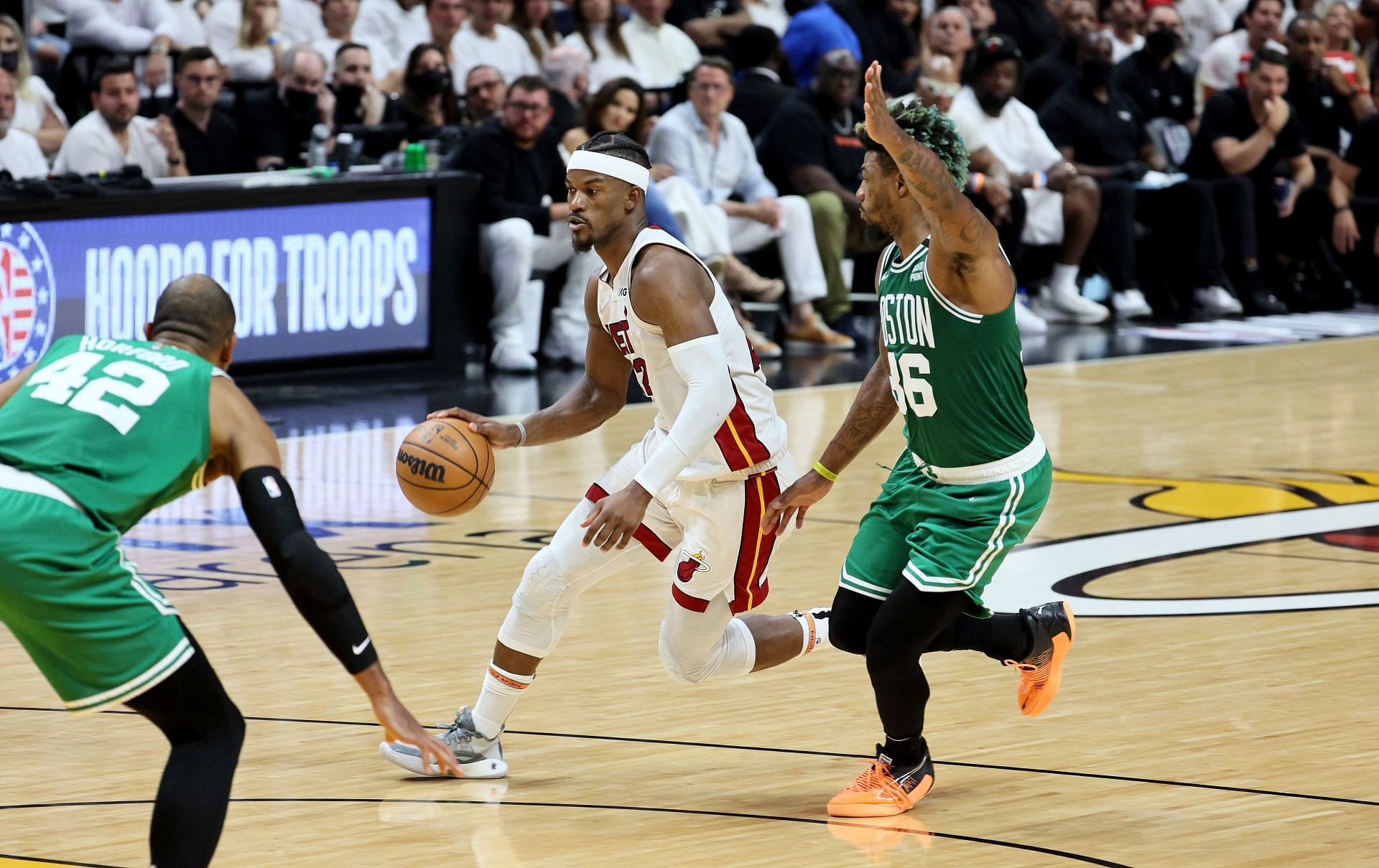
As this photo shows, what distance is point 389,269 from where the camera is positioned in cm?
1189

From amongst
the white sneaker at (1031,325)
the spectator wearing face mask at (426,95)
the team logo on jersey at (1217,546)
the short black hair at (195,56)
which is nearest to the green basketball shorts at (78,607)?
the team logo on jersey at (1217,546)

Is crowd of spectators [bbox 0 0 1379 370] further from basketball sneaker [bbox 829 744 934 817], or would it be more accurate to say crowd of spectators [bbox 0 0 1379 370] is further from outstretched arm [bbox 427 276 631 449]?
basketball sneaker [bbox 829 744 934 817]

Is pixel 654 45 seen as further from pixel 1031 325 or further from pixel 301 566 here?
pixel 301 566

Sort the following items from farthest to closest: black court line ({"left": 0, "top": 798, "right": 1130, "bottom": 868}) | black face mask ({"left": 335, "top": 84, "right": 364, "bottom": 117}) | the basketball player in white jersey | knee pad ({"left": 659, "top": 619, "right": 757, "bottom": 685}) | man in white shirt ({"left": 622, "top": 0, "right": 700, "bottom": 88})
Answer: man in white shirt ({"left": 622, "top": 0, "right": 700, "bottom": 88})
black face mask ({"left": 335, "top": 84, "right": 364, "bottom": 117})
knee pad ({"left": 659, "top": 619, "right": 757, "bottom": 685})
the basketball player in white jersey
black court line ({"left": 0, "top": 798, "right": 1130, "bottom": 868})

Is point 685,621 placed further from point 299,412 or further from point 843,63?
point 843,63

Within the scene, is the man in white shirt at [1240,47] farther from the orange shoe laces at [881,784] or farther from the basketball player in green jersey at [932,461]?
the orange shoe laces at [881,784]

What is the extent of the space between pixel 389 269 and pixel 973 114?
4.42m

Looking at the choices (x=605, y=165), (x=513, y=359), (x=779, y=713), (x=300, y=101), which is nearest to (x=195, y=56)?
(x=300, y=101)

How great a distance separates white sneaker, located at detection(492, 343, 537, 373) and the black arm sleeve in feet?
27.5

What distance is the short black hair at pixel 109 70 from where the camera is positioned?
11.2 metres

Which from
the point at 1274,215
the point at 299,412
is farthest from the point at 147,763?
the point at 1274,215

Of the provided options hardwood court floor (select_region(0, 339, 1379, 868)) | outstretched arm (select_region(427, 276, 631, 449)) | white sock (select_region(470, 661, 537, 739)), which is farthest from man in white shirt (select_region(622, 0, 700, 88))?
white sock (select_region(470, 661, 537, 739))

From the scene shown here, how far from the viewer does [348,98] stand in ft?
41.7

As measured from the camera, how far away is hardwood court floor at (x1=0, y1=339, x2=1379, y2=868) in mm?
4523
